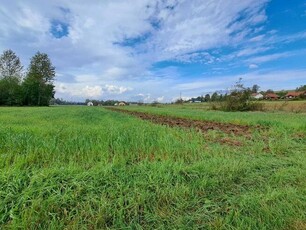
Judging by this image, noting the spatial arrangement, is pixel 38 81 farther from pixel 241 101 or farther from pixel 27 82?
pixel 241 101

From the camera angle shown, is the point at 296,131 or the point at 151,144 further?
the point at 296,131

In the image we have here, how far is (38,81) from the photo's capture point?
69.9m

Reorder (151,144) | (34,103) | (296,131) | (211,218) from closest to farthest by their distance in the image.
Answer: (211,218), (151,144), (296,131), (34,103)

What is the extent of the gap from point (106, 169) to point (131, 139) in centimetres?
198

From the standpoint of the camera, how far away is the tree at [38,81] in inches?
2697

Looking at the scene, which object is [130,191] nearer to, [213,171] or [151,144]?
[213,171]

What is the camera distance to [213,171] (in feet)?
13.3

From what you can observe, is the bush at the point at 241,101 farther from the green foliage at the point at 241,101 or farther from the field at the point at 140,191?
the field at the point at 140,191

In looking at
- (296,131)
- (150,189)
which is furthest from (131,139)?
(296,131)

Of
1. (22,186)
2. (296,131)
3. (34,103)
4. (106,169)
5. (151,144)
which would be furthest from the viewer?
(34,103)

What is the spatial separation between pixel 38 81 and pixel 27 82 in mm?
3408

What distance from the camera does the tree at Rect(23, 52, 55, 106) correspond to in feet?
225

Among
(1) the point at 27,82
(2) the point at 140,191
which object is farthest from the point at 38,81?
(2) the point at 140,191

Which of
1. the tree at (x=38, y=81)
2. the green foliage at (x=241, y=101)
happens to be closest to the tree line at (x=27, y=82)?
the tree at (x=38, y=81)
